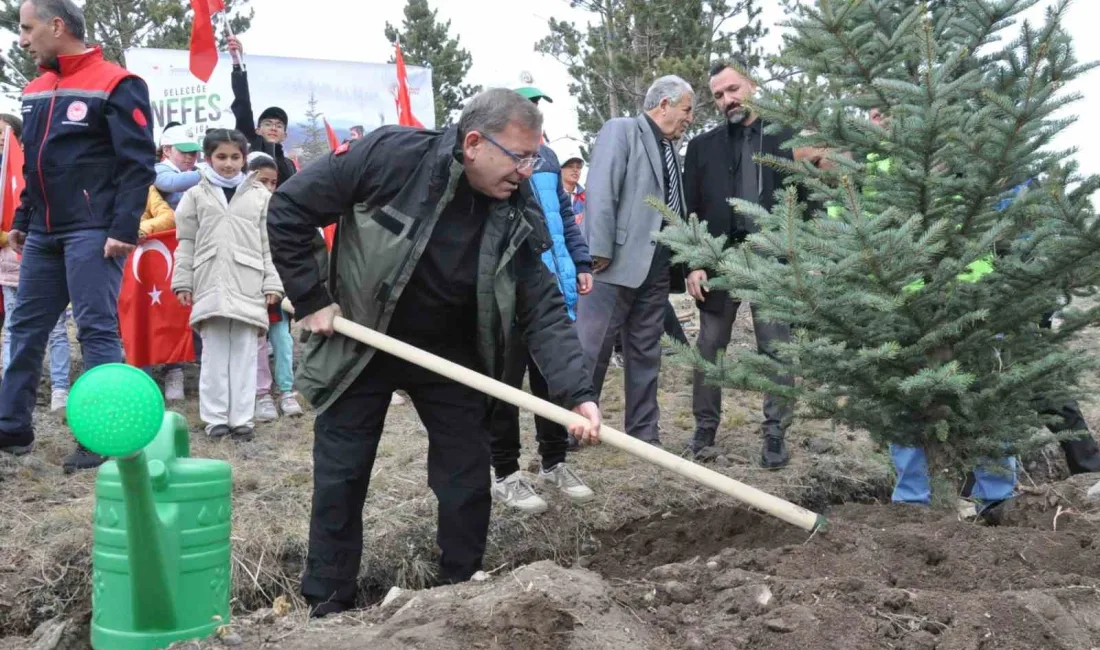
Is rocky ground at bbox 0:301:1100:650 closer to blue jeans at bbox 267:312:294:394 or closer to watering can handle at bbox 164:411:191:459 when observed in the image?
watering can handle at bbox 164:411:191:459

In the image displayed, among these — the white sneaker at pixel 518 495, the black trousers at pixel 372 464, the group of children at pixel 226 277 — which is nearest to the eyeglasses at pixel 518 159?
the black trousers at pixel 372 464

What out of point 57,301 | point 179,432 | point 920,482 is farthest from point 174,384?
point 920,482

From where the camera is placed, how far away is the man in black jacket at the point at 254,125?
708 centimetres

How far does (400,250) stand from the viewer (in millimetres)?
3455

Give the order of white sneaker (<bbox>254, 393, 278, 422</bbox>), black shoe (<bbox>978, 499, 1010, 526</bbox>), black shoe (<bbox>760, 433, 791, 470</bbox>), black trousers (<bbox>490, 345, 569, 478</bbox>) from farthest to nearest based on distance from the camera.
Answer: white sneaker (<bbox>254, 393, 278, 422</bbox>) < black shoe (<bbox>760, 433, 791, 470</bbox>) < black trousers (<bbox>490, 345, 569, 478</bbox>) < black shoe (<bbox>978, 499, 1010, 526</bbox>)

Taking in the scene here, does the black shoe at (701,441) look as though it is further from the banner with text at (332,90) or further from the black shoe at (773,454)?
the banner with text at (332,90)

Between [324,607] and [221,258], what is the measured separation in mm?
3393

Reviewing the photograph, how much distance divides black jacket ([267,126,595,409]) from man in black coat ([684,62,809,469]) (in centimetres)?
245

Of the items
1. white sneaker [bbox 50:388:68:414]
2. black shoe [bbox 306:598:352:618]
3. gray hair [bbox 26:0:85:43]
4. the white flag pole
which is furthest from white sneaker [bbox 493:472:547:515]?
the white flag pole

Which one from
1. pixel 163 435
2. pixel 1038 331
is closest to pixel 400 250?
pixel 163 435

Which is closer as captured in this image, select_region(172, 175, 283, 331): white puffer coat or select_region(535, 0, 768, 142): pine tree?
select_region(172, 175, 283, 331): white puffer coat

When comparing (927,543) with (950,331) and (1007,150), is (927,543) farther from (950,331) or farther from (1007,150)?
(1007,150)

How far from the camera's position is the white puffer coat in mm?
6352

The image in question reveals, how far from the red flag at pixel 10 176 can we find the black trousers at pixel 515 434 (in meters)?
3.63
